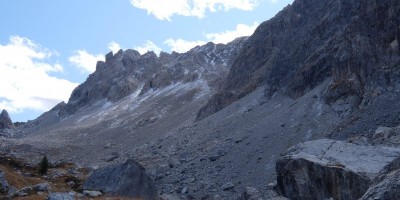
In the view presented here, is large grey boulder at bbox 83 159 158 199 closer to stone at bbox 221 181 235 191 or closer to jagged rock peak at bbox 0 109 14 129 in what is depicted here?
stone at bbox 221 181 235 191

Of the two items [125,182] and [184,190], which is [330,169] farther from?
[125,182]

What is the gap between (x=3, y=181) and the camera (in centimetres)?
3128

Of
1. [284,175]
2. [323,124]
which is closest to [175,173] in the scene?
[323,124]

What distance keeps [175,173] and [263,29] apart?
6401cm

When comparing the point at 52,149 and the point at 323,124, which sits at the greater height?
the point at 52,149

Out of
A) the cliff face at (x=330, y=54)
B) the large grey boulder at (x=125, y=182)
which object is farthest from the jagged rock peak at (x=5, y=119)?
the large grey boulder at (x=125, y=182)

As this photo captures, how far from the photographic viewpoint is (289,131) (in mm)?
46000

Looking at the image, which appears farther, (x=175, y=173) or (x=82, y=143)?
(x=82, y=143)

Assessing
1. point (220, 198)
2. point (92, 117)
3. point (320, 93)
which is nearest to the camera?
point (220, 198)

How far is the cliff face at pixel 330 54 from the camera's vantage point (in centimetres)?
4792

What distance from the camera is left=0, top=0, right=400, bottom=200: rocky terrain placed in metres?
27.0

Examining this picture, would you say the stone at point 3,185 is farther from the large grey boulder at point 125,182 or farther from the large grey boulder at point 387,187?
the large grey boulder at point 387,187

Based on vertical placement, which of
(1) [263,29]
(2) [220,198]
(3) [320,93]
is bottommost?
(2) [220,198]

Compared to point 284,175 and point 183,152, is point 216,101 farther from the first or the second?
point 284,175
